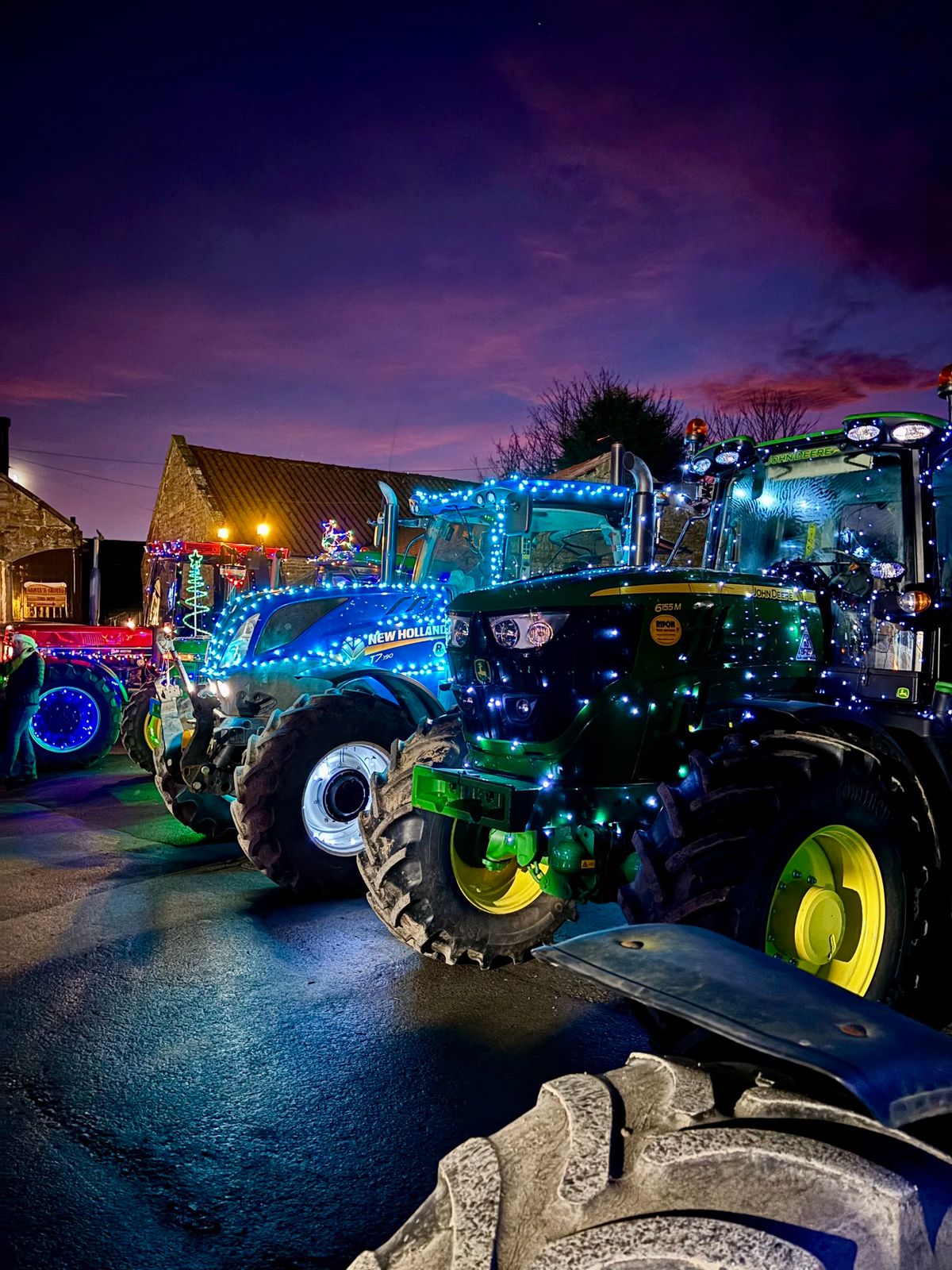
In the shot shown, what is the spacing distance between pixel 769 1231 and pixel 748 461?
460 centimetres

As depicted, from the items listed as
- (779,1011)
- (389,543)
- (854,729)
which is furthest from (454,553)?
(779,1011)

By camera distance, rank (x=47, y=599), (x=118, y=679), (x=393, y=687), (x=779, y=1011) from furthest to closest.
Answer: (x=47, y=599)
(x=118, y=679)
(x=393, y=687)
(x=779, y=1011)

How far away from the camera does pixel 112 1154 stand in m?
3.26

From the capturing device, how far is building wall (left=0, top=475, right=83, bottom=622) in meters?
25.9

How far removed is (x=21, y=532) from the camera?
26172 mm

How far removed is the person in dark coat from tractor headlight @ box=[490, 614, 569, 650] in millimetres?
7861

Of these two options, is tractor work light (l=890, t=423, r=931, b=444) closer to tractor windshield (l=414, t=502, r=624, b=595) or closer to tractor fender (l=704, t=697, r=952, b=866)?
tractor fender (l=704, t=697, r=952, b=866)

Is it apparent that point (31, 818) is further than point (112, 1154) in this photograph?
Yes

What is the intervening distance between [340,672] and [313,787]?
4.41ft

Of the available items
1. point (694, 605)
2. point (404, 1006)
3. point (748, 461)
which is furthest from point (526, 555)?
point (404, 1006)

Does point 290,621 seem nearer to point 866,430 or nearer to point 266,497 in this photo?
point 866,430

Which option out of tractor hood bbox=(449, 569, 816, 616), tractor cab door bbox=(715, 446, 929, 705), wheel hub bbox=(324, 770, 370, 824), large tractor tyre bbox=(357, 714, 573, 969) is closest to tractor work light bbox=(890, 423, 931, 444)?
tractor cab door bbox=(715, 446, 929, 705)

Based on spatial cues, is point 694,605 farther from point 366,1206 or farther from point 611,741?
point 366,1206

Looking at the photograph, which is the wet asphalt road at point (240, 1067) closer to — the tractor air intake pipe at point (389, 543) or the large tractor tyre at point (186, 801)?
the large tractor tyre at point (186, 801)
